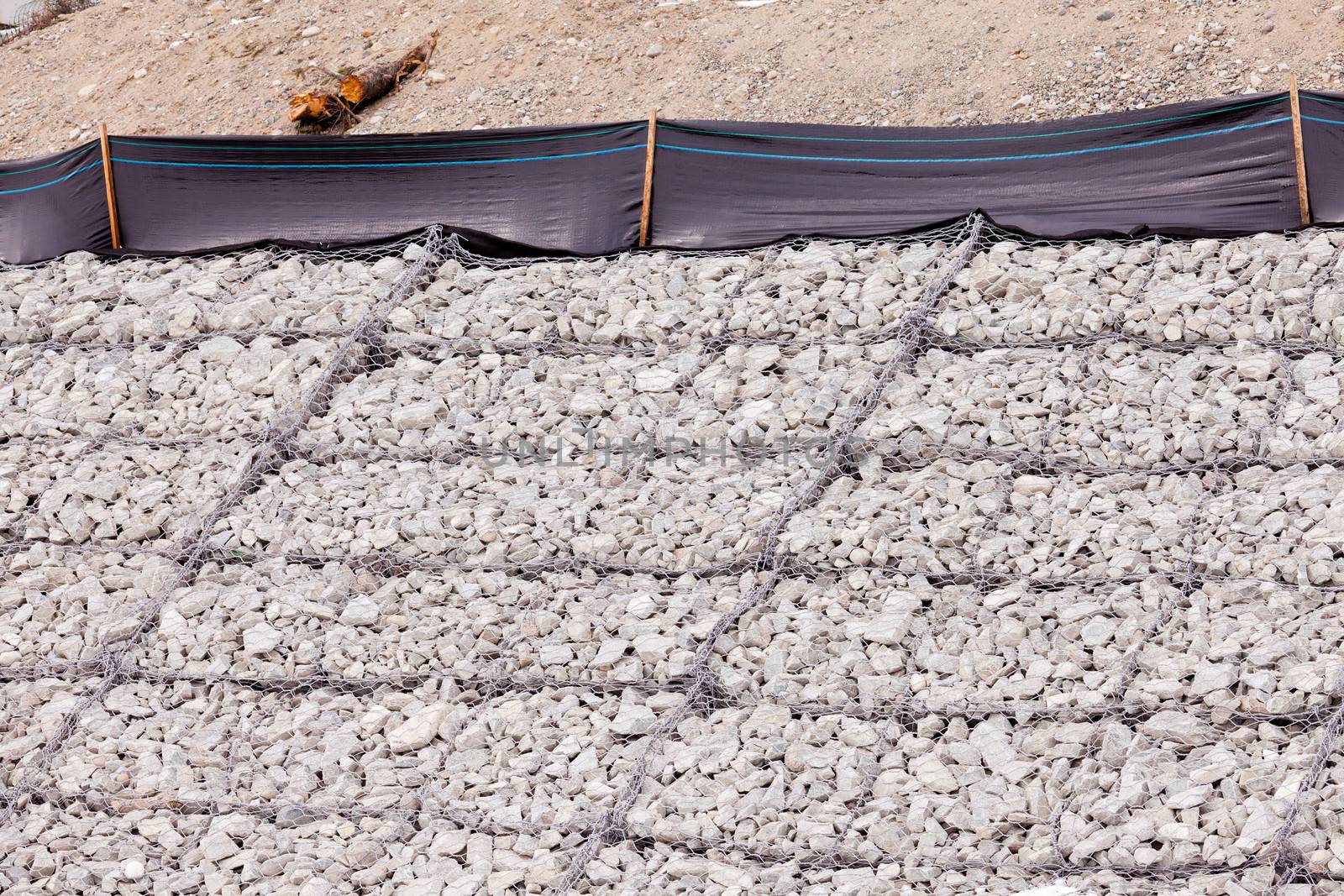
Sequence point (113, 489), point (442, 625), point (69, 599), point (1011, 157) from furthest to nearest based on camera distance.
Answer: point (1011, 157), point (113, 489), point (69, 599), point (442, 625)

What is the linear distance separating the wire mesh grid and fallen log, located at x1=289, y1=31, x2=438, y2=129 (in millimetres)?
3248

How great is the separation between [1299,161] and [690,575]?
382 centimetres

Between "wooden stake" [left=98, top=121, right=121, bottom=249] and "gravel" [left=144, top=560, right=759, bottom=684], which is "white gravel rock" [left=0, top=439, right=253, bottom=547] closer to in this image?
"gravel" [left=144, top=560, right=759, bottom=684]

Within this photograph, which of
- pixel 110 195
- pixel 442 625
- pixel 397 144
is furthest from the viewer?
pixel 110 195

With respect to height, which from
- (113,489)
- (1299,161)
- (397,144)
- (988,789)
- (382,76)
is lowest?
(988,789)

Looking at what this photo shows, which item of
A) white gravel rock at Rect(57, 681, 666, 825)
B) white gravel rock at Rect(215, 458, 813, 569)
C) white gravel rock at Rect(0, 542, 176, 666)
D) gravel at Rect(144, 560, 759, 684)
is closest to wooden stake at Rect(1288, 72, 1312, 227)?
white gravel rock at Rect(215, 458, 813, 569)

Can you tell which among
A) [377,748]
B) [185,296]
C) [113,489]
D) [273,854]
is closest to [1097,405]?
[377,748]

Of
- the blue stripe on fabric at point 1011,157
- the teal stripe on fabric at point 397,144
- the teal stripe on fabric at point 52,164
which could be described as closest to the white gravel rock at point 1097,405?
the blue stripe on fabric at point 1011,157

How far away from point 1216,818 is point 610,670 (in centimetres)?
213

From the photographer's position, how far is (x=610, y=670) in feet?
16.2

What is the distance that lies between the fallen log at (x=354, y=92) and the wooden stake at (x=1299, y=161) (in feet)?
21.6

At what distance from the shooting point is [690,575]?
5266 mm

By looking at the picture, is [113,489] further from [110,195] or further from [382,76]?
[382,76]

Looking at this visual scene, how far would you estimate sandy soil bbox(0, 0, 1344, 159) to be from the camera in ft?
28.1
